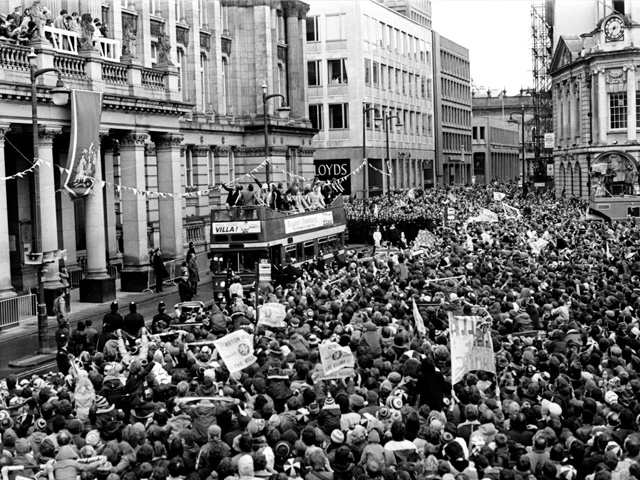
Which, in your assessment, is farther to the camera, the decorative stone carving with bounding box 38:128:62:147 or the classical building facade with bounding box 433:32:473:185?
the classical building facade with bounding box 433:32:473:185

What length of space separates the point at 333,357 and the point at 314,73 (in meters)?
72.6

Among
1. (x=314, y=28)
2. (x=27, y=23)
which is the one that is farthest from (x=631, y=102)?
(x=27, y=23)

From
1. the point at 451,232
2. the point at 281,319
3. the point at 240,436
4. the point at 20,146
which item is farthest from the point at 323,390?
the point at 451,232

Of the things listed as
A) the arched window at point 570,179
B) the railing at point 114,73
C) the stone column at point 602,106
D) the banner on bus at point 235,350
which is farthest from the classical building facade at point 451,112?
the banner on bus at point 235,350

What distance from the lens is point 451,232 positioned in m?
45.3

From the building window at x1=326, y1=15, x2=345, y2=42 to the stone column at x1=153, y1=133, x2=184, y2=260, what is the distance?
45.9 meters

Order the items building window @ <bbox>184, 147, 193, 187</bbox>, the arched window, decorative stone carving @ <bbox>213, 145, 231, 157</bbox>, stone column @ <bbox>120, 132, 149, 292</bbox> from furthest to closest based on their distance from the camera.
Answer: the arched window < decorative stone carving @ <bbox>213, 145, 231, 157</bbox> < building window @ <bbox>184, 147, 193, 187</bbox> < stone column @ <bbox>120, 132, 149, 292</bbox>

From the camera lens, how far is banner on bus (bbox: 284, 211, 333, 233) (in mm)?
36844

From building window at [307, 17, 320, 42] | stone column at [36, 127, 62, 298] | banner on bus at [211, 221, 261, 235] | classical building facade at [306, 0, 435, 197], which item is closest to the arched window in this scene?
classical building facade at [306, 0, 435, 197]

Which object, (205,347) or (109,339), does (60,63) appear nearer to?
(109,339)

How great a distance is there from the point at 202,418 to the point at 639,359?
6691 mm

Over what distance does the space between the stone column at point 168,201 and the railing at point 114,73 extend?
153 inches

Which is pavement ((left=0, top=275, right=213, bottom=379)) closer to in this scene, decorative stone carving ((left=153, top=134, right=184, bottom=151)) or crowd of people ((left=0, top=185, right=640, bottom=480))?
crowd of people ((left=0, top=185, right=640, bottom=480))

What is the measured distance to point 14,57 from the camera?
32.4 meters
